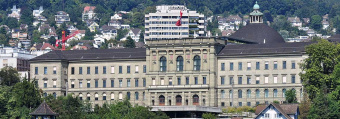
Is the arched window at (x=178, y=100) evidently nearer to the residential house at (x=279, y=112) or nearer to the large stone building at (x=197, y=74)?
the large stone building at (x=197, y=74)

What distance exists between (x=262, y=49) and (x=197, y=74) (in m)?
10.4

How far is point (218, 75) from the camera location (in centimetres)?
19112

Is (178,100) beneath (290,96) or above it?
beneath

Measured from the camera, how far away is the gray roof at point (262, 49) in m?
187

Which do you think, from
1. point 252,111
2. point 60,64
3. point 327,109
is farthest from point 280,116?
point 60,64

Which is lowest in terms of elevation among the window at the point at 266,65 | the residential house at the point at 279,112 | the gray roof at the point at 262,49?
the residential house at the point at 279,112

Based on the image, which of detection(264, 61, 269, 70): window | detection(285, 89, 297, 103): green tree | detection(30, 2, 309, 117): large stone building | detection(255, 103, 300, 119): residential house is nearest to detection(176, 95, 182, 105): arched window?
detection(30, 2, 309, 117): large stone building

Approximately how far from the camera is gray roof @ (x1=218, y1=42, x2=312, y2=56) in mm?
187000

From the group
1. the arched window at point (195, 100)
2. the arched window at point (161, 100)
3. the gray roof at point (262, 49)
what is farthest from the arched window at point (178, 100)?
the gray roof at point (262, 49)

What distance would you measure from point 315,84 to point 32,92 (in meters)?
39.6

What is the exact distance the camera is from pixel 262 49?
189625 millimetres

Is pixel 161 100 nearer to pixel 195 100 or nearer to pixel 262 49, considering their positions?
pixel 195 100

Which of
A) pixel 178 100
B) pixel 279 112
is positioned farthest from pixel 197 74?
pixel 279 112

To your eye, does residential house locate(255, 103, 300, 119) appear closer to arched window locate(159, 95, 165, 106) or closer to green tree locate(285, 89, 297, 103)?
green tree locate(285, 89, 297, 103)
